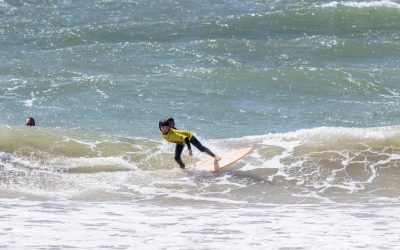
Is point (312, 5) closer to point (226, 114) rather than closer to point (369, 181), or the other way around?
point (226, 114)

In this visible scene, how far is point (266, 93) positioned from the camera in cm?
2386

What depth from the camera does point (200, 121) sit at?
21125 mm

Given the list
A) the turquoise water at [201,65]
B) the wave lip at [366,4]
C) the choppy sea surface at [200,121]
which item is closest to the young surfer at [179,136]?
the choppy sea surface at [200,121]

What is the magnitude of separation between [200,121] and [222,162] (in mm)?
4458

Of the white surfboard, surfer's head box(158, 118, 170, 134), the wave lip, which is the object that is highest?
the wave lip

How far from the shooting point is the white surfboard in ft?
54.4

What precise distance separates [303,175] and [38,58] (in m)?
12.5

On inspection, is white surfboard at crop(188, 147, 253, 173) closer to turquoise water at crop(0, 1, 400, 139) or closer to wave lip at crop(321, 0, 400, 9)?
turquoise water at crop(0, 1, 400, 139)

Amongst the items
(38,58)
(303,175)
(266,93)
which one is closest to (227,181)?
(303,175)

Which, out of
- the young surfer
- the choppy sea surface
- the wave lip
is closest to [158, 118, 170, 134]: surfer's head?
the young surfer

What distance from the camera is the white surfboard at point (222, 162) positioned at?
54.4 ft

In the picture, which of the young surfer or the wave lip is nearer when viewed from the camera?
the young surfer

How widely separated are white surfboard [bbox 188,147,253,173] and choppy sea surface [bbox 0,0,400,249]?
161 millimetres

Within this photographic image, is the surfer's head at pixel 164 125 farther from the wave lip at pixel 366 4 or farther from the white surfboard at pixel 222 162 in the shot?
the wave lip at pixel 366 4
